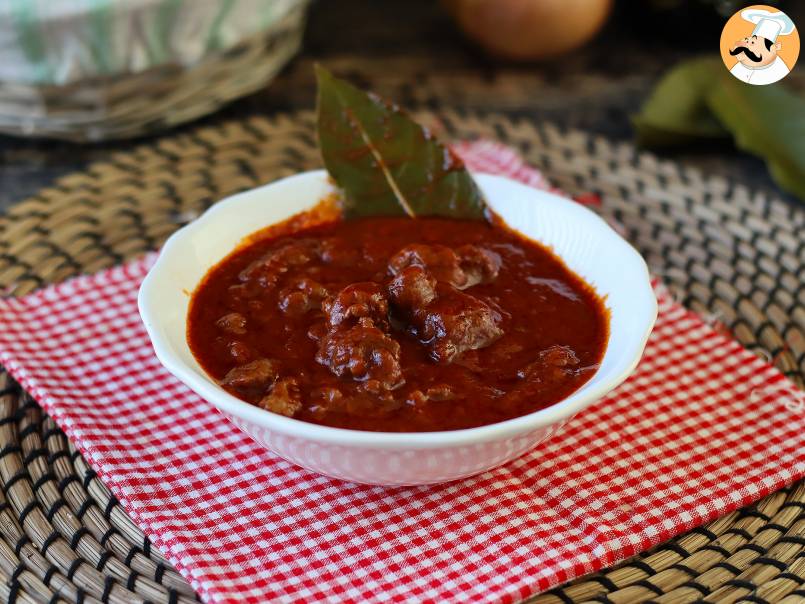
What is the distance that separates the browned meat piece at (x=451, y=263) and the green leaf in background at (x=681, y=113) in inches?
58.8

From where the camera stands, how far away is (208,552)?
2.06m

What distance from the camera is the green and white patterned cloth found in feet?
A: 10.7

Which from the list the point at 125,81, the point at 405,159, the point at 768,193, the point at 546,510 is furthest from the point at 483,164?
the point at 546,510

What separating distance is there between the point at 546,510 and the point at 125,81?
90.3 inches

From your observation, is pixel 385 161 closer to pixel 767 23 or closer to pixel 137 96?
pixel 767 23

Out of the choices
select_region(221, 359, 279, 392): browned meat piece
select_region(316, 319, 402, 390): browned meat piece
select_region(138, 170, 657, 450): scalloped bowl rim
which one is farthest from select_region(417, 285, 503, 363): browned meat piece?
select_region(221, 359, 279, 392): browned meat piece

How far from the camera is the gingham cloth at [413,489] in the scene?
2.04m

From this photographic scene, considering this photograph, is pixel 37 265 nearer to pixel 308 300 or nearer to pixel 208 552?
pixel 308 300

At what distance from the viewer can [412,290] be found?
232 centimetres

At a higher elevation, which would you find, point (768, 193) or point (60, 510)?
point (768, 193)

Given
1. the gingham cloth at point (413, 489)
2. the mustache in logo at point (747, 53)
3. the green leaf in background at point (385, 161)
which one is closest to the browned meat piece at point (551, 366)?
the gingham cloth at point (413, 489)

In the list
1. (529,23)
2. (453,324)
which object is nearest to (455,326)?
(453,324)

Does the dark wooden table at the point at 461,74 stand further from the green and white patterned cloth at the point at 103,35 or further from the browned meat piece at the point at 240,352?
the browned meat piece at the point at 240,352

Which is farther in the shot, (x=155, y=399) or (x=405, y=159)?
(x=405, y=159)
